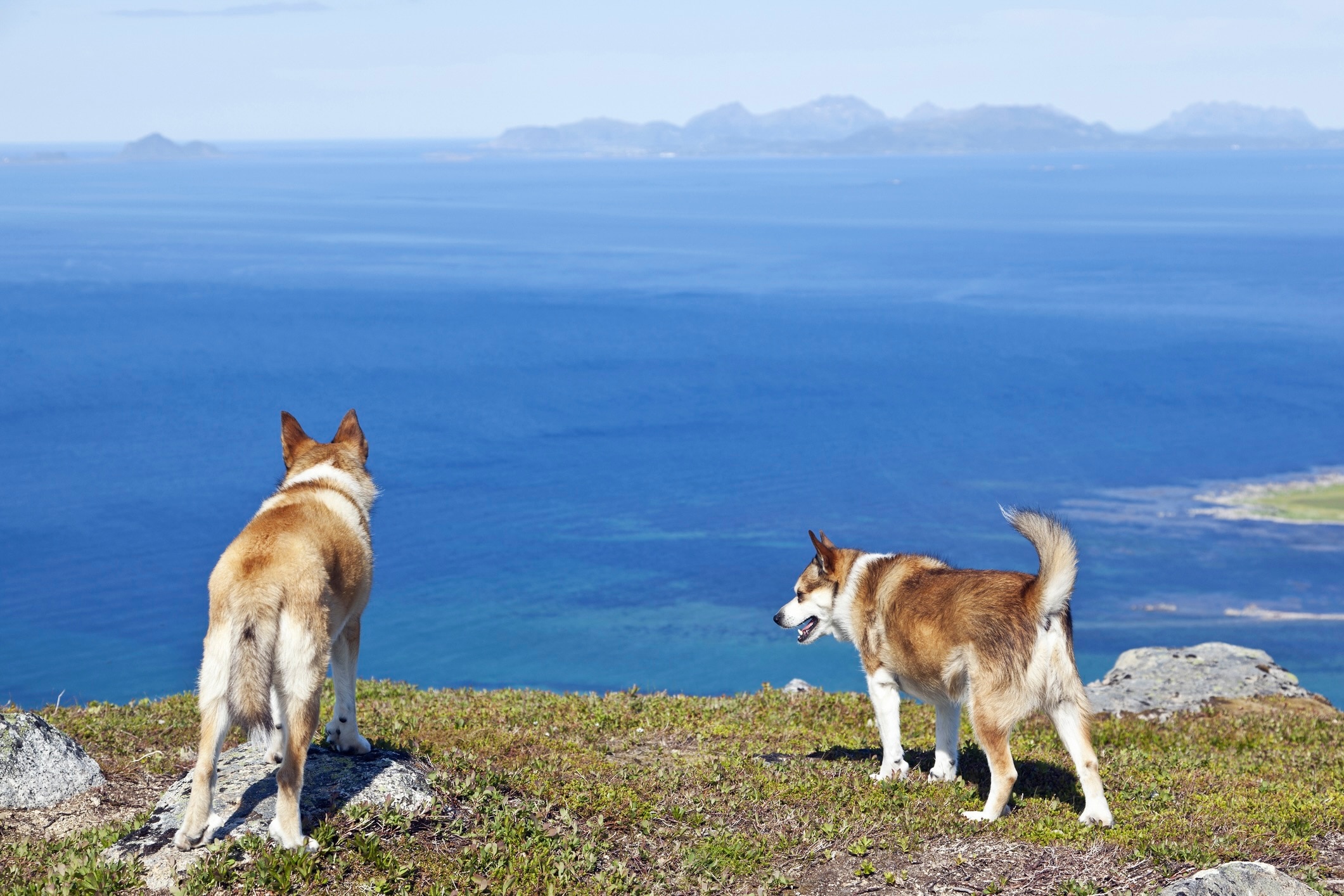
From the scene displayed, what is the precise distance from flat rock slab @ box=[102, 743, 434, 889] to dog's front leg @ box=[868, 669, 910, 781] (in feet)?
15.6

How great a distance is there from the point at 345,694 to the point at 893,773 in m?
5.59

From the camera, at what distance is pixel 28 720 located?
11.2 metres

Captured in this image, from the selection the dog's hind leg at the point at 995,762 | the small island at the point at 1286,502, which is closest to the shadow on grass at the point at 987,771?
the dog's hind leg at the point at 995,762

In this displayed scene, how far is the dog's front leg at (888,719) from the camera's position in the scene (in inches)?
478

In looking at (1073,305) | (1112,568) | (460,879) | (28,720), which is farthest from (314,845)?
(1073,305)

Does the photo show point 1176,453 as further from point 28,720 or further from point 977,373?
point 28,720

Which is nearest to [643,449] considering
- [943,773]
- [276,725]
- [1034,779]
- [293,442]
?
[1034,779]

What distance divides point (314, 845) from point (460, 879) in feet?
3.70

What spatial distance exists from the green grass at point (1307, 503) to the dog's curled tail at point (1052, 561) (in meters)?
82.0

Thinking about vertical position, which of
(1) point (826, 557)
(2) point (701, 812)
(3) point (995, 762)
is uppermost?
(1) point (826, 557)

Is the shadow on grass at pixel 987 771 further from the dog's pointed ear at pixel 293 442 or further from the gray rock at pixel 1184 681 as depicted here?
the dog's pointed ear at pixel 293 442

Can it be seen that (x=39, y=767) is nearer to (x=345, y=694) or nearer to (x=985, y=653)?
(x=345, y=694)

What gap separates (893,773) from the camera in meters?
12.0

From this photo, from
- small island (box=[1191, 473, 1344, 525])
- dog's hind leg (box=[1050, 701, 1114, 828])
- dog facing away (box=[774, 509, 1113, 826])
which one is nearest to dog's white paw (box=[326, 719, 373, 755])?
dog facing away (box=[774, 509, 1113, 826])
